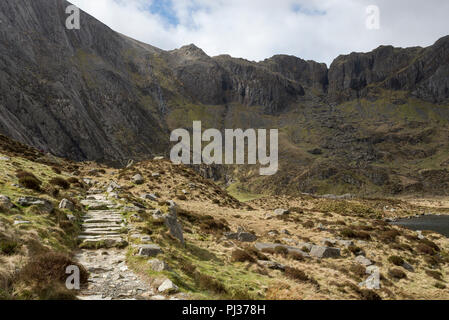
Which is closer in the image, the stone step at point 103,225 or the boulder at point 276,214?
the stone step at point 103,225

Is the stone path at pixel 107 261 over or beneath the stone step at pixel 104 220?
beneath

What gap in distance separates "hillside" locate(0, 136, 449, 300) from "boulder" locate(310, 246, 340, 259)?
0.10 metres

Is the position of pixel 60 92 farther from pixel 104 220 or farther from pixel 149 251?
pixel 149 251

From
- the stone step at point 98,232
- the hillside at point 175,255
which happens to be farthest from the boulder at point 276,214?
the stone step at point 98,232

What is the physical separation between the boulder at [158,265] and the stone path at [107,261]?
0.76m

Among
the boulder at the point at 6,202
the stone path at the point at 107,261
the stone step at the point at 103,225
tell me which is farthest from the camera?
the stone step at the point at 103,225

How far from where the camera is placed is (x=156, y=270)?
10.8 m

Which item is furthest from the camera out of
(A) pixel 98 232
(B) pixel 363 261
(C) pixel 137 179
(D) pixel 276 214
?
(D) pixel 276 214

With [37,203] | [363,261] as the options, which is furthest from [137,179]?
[363,261]

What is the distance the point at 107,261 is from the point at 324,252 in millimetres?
20078

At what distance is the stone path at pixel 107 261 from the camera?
8.98 metres

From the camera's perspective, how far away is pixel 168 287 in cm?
937

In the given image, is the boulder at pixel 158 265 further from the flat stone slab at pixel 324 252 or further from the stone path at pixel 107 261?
the flat stone slab at pixel 324 252
